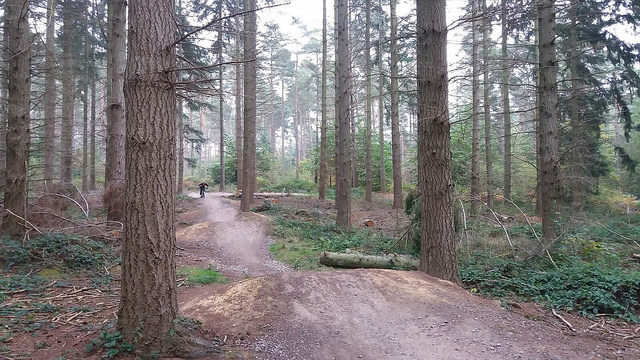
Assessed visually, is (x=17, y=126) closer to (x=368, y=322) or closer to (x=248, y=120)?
(x=368, y=322)

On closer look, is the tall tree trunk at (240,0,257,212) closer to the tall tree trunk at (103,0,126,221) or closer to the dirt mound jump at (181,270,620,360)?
the tall tree trunk at (103,0,126,221)

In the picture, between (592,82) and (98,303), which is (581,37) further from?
(98,303)

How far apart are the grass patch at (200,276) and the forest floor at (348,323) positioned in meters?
0.73

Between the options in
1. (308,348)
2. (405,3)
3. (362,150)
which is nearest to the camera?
(308,348)

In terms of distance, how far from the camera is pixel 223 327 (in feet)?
14.5

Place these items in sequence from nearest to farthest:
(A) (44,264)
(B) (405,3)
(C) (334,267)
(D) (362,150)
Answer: (A) (44,264), (C) (334,267), (B) (405,3), (D) (362,150)

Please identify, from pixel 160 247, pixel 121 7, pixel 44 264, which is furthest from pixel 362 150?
pixel 160 247

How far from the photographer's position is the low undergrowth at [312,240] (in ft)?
31.2

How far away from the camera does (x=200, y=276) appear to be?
7.48 meters

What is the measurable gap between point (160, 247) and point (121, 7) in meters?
9.86

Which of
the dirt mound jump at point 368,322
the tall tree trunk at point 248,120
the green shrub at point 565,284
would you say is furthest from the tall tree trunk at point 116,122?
the green shrub at point 565,284

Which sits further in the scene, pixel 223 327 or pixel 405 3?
pixel 405 3

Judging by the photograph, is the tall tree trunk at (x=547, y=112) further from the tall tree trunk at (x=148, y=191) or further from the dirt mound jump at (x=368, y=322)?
the tall tree trunk at (x=148, y=191)

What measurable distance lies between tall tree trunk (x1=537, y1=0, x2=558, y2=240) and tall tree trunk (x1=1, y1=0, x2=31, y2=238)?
37.0 ft
